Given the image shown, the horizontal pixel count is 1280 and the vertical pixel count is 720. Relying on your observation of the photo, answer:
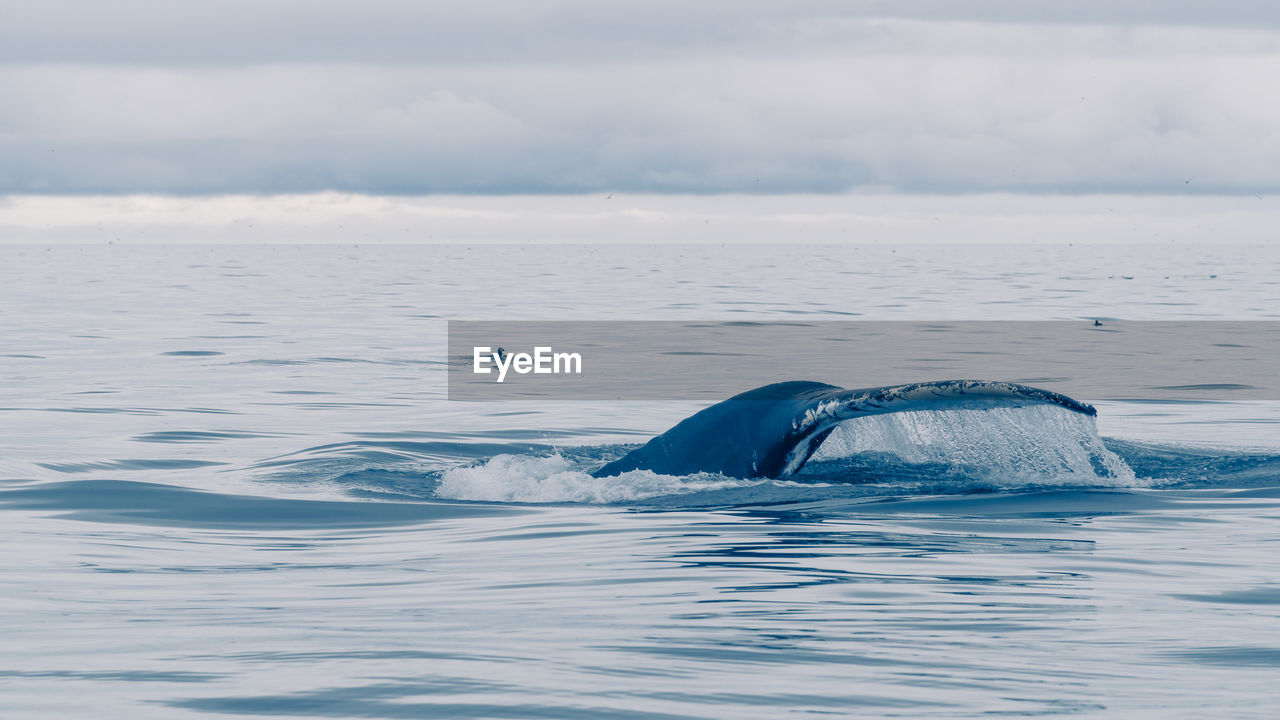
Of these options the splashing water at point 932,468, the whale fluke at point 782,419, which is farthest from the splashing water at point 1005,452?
the whale fluke at point 782,419

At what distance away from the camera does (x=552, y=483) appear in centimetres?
1097

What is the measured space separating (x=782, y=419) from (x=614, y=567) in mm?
2006

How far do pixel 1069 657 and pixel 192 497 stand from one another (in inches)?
279

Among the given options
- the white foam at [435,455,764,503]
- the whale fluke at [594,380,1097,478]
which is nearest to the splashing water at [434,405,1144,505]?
the white foam at [435,455,764,503]

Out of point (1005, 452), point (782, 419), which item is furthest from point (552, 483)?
point (1005, 452)

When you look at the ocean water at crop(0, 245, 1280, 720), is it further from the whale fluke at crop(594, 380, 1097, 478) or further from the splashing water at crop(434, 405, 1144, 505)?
the whale fluke at crop(594, 380, 1097, 478)

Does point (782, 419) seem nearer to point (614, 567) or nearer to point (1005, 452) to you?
point (614, 567)

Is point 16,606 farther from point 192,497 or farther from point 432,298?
point 432,298

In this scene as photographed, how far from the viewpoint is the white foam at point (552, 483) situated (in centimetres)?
1000

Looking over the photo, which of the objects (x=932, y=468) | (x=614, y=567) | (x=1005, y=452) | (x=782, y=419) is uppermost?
(x=782, y=419)

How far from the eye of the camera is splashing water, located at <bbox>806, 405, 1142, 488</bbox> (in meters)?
10.6

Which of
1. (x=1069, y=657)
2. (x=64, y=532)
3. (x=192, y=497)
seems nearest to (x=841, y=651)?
(x=1069, y=657)

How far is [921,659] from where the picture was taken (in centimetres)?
545

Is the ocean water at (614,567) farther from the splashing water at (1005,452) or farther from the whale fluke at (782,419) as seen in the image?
→ the whale fluke at (782,419)
